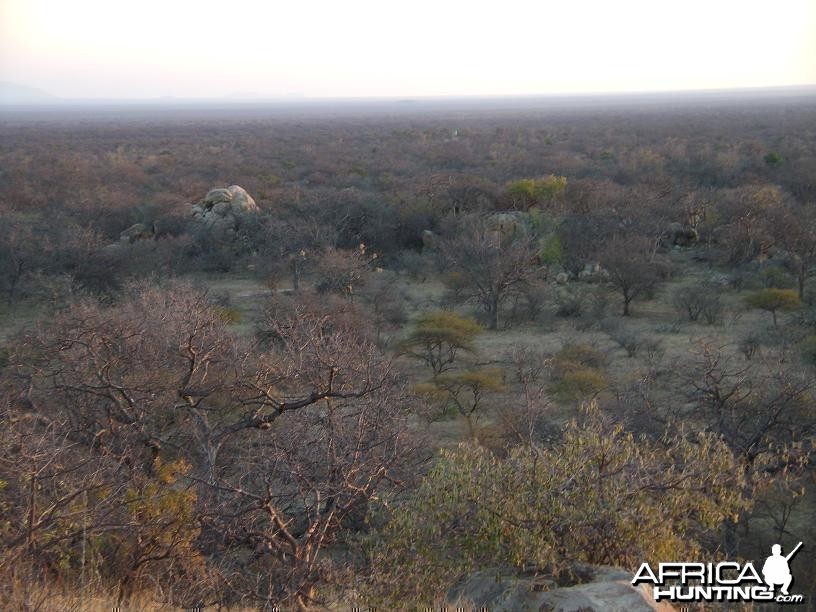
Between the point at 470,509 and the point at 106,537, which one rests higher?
the point at 470,509

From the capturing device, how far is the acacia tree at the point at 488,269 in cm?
1819

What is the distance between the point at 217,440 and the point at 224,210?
59.7ft

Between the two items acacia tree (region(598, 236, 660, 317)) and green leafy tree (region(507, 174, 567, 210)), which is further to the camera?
green leafy tree (region(507, 174, 567, 210))

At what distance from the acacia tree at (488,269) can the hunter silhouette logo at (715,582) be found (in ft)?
38.2

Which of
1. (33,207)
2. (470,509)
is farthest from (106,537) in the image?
(33,207)

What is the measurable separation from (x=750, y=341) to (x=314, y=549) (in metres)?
11.2

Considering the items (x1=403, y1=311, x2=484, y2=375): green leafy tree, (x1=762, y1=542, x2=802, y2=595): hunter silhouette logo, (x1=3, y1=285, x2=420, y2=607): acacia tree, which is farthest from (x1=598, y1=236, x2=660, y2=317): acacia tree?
(x1=762, y1=542, x2=802, y2=595): hunter silhouette logo

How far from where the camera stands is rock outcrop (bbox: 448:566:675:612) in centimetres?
491

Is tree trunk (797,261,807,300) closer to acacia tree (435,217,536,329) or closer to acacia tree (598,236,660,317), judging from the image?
acacia tree (598,236,660,317)

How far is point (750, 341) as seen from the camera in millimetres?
14477

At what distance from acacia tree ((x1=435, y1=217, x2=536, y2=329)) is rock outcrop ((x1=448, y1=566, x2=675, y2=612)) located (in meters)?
12.0

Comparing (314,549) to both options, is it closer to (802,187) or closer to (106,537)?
(106,537)

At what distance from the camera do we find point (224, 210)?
1021 inches

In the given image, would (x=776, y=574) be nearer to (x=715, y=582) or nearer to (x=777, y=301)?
(x=715, y=582)
